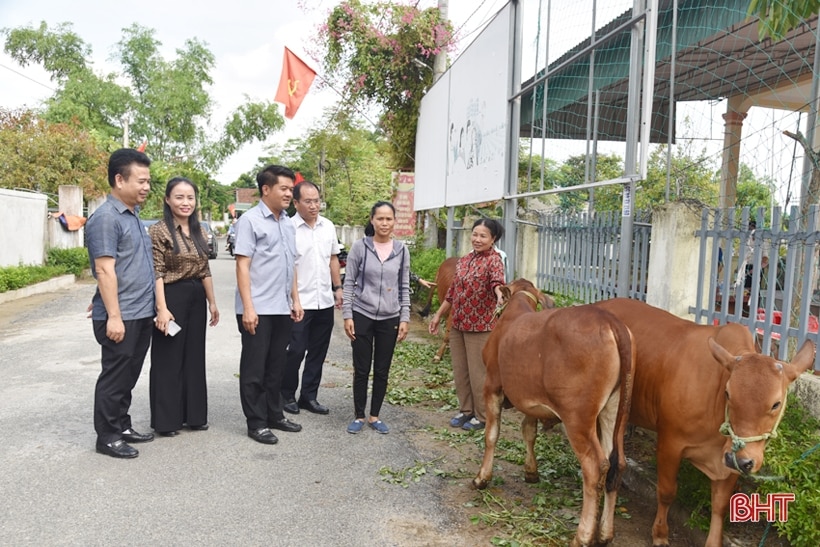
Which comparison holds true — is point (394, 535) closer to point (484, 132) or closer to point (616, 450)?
point (616, 450)

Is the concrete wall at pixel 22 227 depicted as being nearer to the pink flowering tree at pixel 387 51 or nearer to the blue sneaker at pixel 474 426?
the pink flowering tree at pixel 387 51

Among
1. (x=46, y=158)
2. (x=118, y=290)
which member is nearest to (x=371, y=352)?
(x=118, y=290)

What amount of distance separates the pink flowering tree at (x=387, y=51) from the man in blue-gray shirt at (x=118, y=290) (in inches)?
333

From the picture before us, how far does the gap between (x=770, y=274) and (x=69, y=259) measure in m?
16.8

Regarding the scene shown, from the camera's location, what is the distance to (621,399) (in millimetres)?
3176

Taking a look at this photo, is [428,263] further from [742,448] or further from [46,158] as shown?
[46,158]

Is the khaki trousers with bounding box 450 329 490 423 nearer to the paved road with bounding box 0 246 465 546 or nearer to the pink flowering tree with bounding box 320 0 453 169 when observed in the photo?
the paved road with bounding box 0 246 465 546

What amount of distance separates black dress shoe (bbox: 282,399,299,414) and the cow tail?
2941mm

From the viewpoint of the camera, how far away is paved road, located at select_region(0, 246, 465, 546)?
10.7 ft

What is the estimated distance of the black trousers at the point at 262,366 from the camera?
4.70 metres

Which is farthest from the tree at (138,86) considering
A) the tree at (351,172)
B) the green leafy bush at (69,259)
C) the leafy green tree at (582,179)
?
the leafy green tree at (582,179)

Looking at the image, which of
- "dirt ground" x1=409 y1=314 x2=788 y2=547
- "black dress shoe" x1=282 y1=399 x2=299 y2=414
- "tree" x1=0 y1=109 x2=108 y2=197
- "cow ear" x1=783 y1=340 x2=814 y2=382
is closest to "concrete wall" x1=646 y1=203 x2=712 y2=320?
"dirt ground" x1=409 y1=314 x2=788 y2=547

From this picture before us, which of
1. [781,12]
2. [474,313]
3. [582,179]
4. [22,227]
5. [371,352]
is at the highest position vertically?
[781,12]

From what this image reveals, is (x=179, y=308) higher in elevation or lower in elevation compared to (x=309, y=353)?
higher
